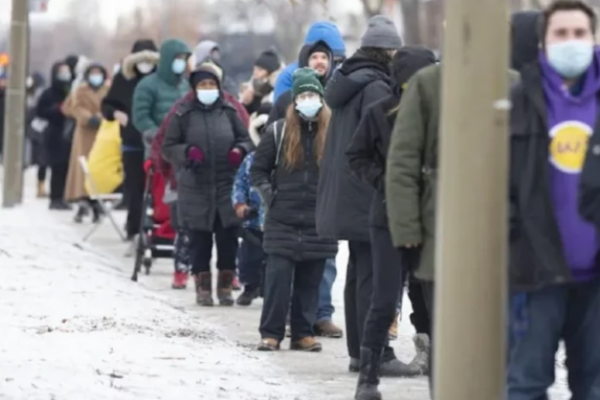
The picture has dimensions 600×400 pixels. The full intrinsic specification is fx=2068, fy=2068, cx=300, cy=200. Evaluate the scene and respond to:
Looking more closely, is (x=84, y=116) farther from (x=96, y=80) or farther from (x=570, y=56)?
(x=570, y=56)

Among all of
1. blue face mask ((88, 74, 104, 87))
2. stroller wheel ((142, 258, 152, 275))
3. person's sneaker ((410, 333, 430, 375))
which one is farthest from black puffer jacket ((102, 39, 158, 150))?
person's sneaker ((410, 333, 430, 375))

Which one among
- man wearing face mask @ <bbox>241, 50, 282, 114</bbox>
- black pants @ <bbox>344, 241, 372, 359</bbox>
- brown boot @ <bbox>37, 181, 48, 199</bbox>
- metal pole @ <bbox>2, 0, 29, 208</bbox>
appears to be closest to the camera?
black pants @ <bbox>344, 241, 372, 359</bbox>

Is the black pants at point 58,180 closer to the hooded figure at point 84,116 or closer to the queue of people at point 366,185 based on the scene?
the hooded figure at point 84,116

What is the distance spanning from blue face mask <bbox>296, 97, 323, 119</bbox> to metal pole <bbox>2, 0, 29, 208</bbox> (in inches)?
564

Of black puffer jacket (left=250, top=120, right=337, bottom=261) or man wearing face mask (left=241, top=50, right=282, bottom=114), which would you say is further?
man wearing face mask (left=241, top=50, right=282, bottom=114)

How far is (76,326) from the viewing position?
12.3 m

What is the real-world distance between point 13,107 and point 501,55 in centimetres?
1998

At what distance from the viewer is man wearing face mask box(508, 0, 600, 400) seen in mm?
7426

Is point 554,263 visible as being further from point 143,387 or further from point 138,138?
point 138,138

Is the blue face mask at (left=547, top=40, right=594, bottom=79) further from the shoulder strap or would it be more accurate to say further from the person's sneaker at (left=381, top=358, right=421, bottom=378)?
the shoulder strap

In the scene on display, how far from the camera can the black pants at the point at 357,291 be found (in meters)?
10.6

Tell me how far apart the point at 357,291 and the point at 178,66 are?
801 centimetres

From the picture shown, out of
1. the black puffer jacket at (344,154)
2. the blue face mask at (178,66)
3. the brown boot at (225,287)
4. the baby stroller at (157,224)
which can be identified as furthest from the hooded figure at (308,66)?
the blue face mask at (178,66)

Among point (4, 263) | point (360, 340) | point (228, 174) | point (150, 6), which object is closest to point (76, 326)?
point (360, 340)
